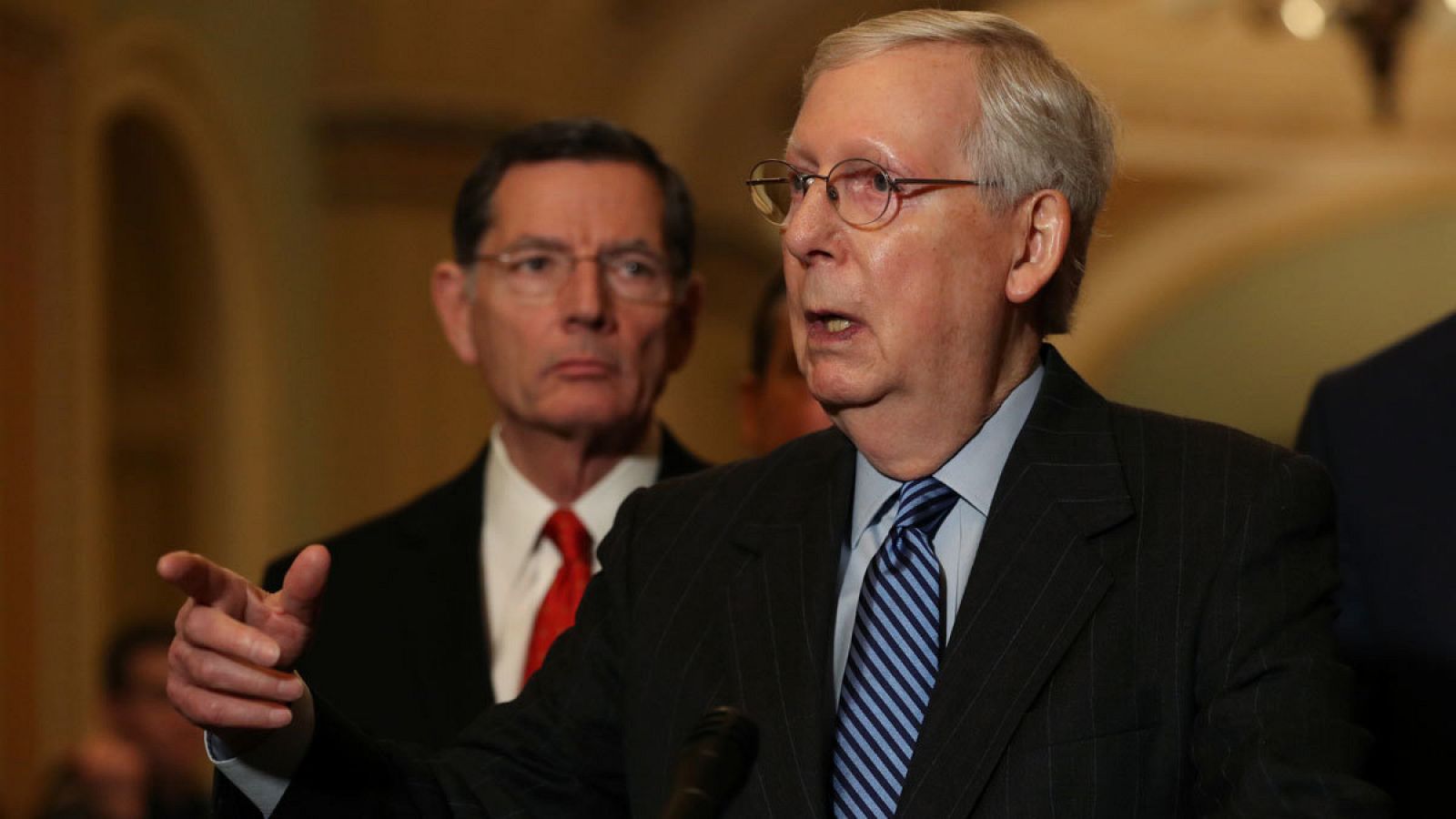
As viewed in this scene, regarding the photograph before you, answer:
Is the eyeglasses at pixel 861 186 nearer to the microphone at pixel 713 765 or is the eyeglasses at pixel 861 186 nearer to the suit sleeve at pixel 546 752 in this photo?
the suit sleeve at pixel 546 752

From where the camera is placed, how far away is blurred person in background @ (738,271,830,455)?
4207 mm

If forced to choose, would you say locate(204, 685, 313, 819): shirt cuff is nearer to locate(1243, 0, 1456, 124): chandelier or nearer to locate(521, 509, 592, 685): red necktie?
locate(521, 509, 592, 685): red necktie

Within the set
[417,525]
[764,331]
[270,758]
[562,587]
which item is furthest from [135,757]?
[270,758]

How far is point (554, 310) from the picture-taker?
3420 mm

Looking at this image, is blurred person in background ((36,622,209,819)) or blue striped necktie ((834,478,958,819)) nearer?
blue striped necktie ((834,478,958,819))

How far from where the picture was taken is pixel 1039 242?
2408 mm

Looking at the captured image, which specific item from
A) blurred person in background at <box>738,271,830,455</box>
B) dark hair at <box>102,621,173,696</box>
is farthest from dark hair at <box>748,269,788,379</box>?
dark hair at <box>102,621,173,696</box>

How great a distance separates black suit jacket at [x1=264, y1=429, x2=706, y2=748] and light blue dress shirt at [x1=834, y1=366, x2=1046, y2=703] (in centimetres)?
100

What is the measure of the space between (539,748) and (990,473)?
24.7 inches

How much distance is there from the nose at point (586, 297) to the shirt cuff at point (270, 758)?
4.17 feet

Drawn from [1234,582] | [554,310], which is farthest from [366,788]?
[554,310]

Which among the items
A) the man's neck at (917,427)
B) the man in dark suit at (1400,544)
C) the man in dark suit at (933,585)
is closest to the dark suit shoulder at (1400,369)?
the man in dark suit at (1400,544)

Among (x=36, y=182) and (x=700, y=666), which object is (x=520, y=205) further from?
(x=36, y=182)

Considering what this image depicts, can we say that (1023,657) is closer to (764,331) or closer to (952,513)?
(952,513)
